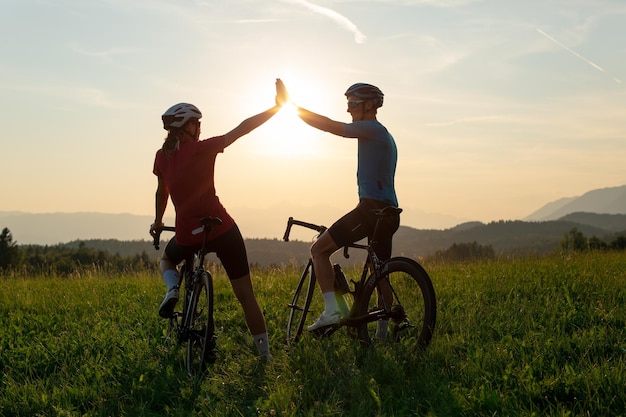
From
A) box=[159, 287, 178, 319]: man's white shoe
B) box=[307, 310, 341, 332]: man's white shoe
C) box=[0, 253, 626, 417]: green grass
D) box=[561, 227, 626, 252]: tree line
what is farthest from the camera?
box=[561, 227, 626, 252]: tree line

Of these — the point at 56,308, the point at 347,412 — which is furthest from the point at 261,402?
the point at 56,308

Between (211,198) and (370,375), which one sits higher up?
(211,198)

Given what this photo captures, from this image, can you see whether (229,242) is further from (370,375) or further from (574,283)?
(574,283)

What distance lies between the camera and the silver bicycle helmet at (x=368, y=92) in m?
7.13

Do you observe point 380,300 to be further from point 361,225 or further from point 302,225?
point 302,225

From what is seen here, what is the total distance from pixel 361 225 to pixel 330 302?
3.09 ft

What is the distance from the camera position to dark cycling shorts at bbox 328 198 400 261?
23.4 feet

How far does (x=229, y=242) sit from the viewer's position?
698 cm

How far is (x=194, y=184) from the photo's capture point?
689 cm

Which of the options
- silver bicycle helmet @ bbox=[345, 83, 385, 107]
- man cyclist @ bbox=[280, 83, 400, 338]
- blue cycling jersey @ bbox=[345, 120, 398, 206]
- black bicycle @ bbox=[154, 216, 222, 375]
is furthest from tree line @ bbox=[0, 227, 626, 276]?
silver bicycle helmet @ bbox=[345, 83, 385, 107]

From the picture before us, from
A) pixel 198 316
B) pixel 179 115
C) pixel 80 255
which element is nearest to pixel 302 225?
pixel 198 316

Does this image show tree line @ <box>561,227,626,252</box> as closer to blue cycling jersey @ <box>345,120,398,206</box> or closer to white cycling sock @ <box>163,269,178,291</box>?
blue cycling jersey @ <box>345,120,398,206</box>

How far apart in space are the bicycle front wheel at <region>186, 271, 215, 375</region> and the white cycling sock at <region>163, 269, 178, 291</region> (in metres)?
0.33

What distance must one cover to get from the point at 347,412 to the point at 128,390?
2577 mm
